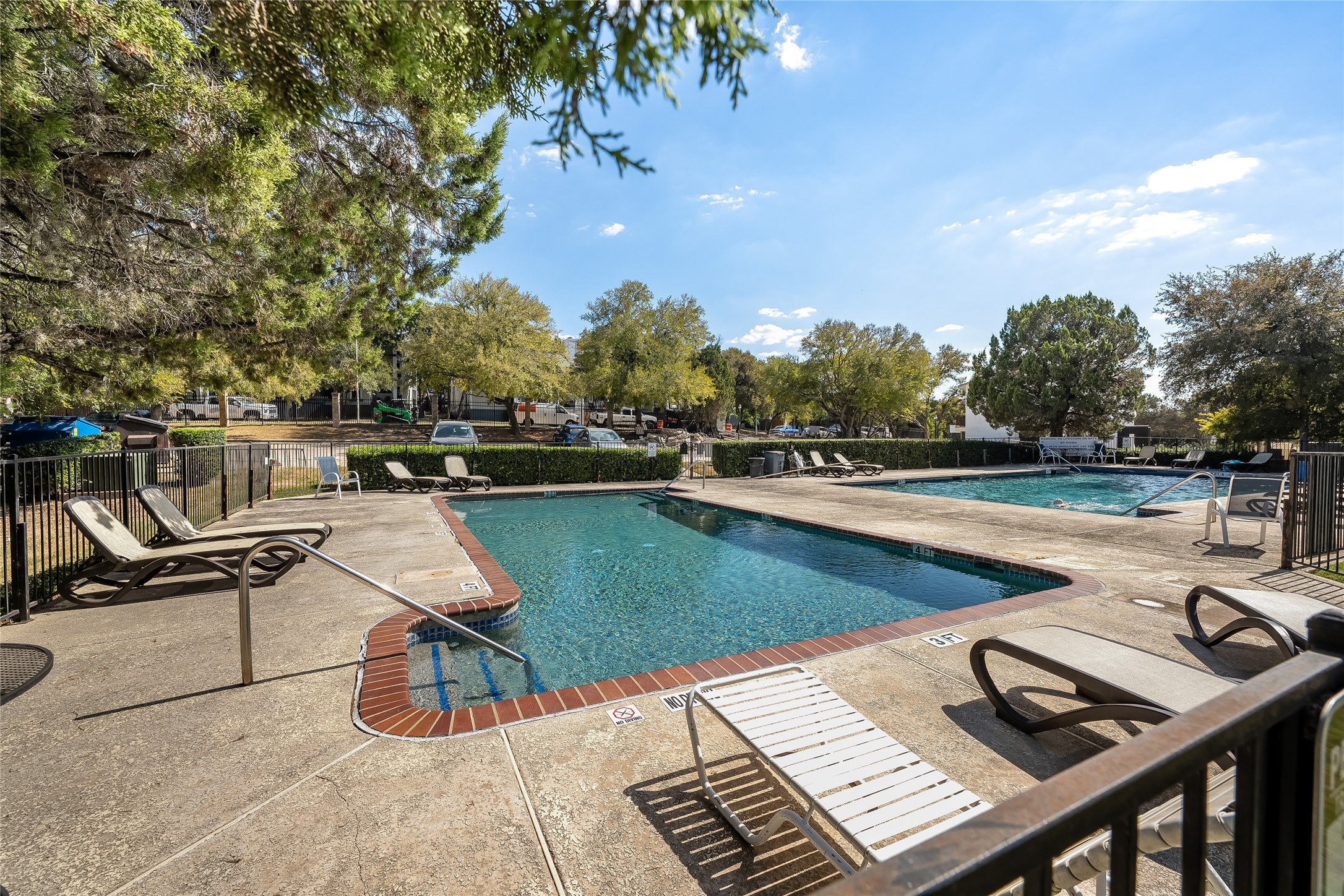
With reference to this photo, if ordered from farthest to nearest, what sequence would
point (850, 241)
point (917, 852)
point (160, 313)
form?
point (850, 241), point (160, 313), point (917, 852)

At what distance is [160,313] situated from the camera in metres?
7.15

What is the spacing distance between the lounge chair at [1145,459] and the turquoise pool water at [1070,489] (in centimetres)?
388

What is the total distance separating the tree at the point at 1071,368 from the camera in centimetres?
3127

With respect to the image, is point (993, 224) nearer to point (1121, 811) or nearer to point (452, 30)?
point (452, 30)

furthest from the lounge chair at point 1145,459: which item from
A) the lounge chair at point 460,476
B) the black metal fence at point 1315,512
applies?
the lounge chair at point 460,476

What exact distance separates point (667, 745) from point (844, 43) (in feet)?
21.6

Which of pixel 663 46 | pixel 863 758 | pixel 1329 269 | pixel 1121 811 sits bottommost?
pixel 863 758


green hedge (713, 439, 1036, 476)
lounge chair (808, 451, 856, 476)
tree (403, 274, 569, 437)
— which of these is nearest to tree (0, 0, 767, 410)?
green hedge (713, 439, 1036, 476)

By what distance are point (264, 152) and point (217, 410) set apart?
4688cm

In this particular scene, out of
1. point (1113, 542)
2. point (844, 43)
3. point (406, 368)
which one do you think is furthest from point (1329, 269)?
point (406, 368)

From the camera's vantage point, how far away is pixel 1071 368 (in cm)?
3141

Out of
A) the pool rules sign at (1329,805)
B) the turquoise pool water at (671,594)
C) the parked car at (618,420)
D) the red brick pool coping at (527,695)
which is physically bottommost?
the turquoise pool water at (671,594)

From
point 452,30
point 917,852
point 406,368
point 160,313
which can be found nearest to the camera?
point 917,852

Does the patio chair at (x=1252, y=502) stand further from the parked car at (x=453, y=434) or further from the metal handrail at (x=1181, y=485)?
the parked car at (x=453, y=434)
